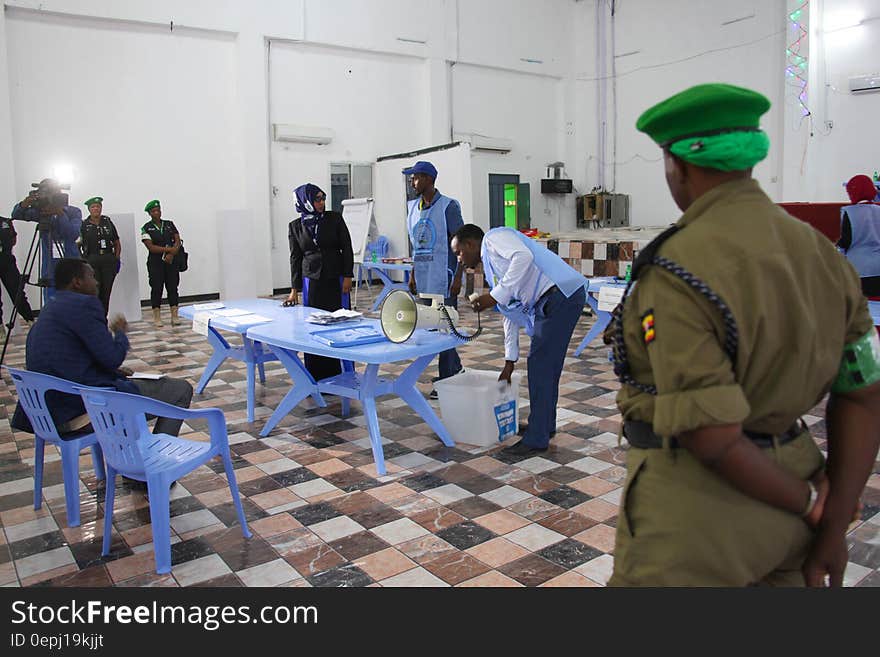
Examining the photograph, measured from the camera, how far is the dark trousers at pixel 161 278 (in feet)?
27.8

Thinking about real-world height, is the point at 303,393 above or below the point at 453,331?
below

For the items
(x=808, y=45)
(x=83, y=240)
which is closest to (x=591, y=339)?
(x=83, y=240)

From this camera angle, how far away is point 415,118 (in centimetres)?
1269

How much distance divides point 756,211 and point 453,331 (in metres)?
2.80

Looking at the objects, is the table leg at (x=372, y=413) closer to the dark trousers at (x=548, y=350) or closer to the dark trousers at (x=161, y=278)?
the dark trousers at (x=548, y=350)

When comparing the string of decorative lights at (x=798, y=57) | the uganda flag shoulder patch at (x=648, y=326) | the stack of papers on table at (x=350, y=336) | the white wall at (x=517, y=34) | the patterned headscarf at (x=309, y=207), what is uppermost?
the white wall at (x=517, y=34)

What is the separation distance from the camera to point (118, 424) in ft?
8.70

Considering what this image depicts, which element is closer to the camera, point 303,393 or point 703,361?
point 703,361

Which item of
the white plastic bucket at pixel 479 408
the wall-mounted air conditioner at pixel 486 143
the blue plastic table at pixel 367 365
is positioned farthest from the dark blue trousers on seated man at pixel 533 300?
the wall-mounted air conditioner at pixel 486 143

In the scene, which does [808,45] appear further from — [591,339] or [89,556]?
[89,556]

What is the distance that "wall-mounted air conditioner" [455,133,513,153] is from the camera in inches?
522

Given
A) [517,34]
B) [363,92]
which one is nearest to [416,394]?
[363,92]

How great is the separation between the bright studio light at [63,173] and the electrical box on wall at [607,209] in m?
9.02
